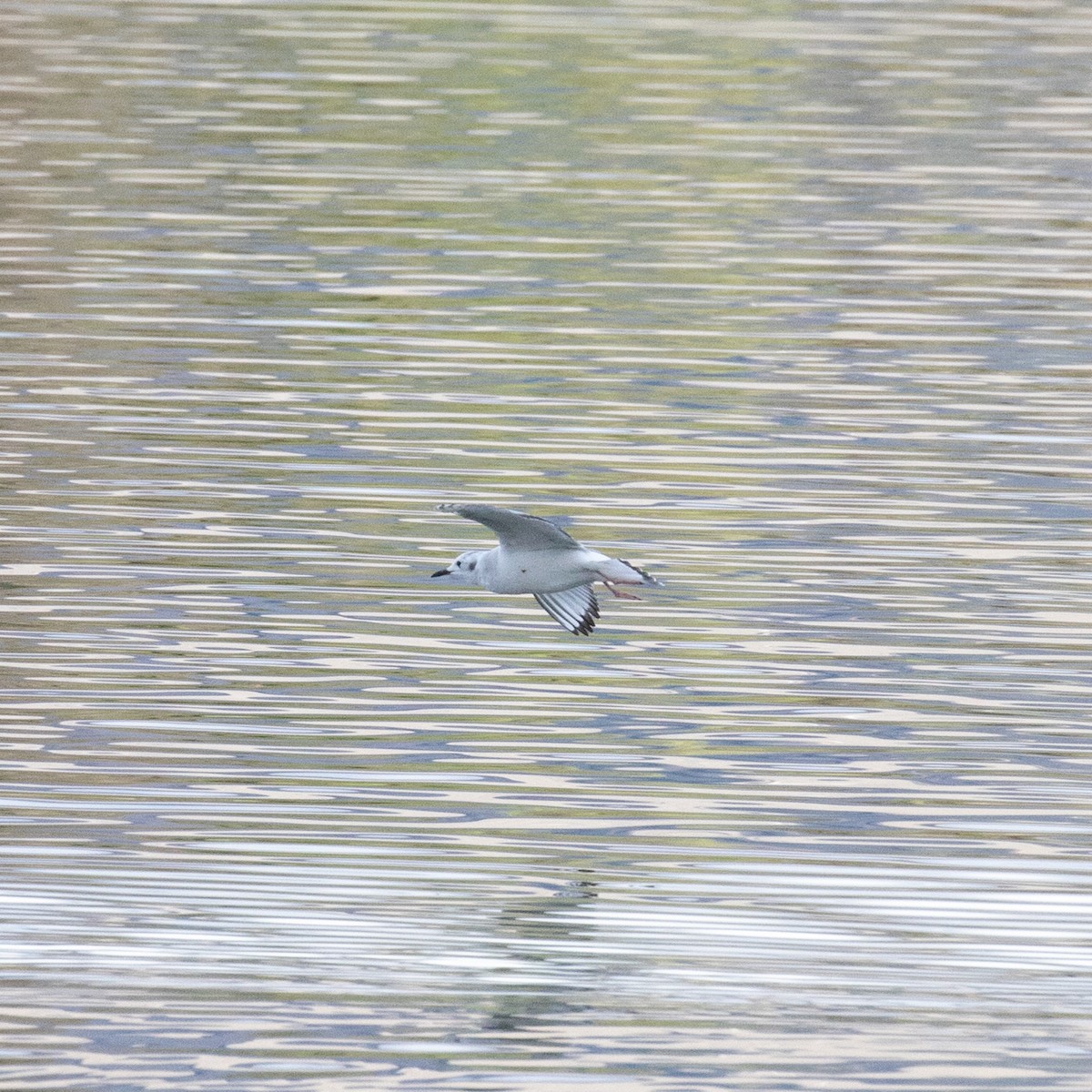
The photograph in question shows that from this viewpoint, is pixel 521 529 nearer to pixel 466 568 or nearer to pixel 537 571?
pixel 537 571

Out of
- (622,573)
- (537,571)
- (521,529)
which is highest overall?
(521,529)

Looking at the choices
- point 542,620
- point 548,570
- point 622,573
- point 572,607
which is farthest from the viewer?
point 542,620

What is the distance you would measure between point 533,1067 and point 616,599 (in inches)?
209

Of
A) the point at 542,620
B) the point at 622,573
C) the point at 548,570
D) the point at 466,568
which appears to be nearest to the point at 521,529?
the point at 548,570

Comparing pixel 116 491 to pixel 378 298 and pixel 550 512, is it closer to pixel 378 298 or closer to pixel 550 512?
pixel 550 512

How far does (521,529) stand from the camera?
10.8m

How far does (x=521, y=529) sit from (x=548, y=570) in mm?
313

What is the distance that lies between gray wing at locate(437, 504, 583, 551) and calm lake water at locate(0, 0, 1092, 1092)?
0.83 metres

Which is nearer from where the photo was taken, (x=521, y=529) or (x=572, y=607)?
(x=521, y=529)

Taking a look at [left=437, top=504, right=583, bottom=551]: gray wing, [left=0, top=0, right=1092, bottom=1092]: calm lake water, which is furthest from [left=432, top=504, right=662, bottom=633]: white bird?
[left=0, top=0, right=1092, bottom=1092]: calm lake water

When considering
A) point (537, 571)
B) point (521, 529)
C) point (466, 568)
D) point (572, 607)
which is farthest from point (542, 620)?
point (521, 529)

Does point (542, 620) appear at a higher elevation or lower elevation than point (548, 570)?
lower

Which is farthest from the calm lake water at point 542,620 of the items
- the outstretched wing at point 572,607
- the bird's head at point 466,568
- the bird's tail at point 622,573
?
the bird's tail at point 622,573

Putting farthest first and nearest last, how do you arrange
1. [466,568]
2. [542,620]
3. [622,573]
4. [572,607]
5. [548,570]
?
1. [542,620]
2. [572,607]
3. [466,568]
4. [548,570]
5. [622,573]
